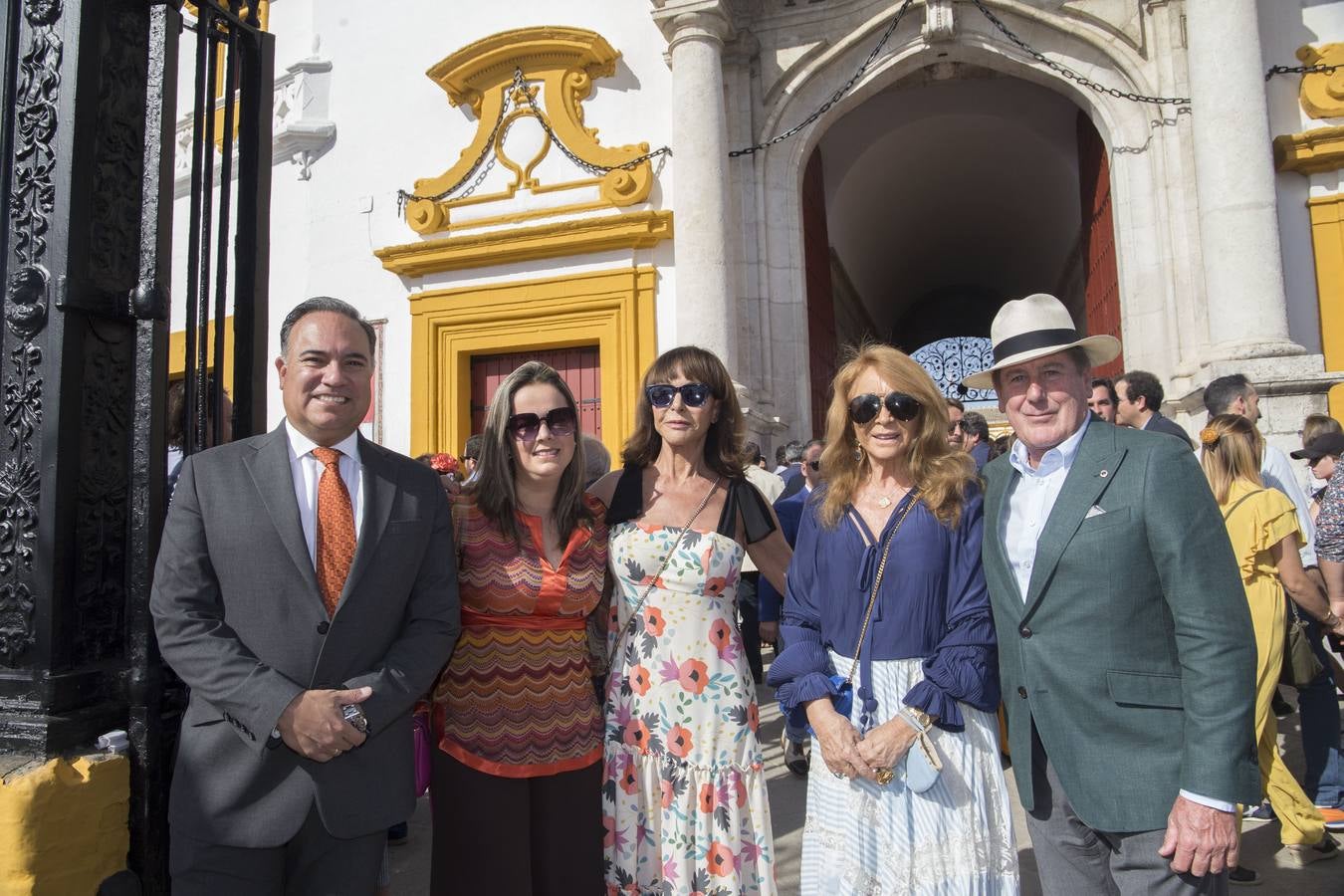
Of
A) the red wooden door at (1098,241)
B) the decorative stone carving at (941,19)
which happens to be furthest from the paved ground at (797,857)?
the decorative stone carving at (941,19)

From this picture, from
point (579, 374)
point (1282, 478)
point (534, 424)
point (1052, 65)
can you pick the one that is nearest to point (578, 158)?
point (579, 374)

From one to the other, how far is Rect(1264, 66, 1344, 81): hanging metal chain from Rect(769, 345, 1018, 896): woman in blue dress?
765 centimetres

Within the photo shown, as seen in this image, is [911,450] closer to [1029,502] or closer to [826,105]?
[1029,502]

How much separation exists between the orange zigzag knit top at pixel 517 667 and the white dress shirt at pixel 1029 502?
111 centimetres

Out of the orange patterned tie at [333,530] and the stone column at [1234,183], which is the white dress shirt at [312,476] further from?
the stone column at [1234,183]

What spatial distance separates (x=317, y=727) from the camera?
182cm

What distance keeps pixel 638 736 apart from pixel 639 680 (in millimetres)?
149

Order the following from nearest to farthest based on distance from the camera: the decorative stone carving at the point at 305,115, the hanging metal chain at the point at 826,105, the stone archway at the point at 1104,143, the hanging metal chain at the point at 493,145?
the stone archway at the point at 1104,143, the hanging metal chain at the point at 826,105, the hanging metal chain at the point at 493,145, the decorative stone carving at the point at 305,115

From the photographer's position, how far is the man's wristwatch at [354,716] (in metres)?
1.87

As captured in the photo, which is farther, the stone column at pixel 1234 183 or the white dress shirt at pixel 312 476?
the stone column at pixel 1234 183

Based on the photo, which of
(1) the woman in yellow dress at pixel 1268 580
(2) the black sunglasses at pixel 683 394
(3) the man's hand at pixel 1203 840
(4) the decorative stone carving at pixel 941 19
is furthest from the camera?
(4) the decorative stone carving at pixel 941 19

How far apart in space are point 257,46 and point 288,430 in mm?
1409

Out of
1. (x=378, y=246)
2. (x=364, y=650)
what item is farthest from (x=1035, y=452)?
(x=378, y=246)

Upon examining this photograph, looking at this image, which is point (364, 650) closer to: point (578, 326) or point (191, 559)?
point (191, 559)
